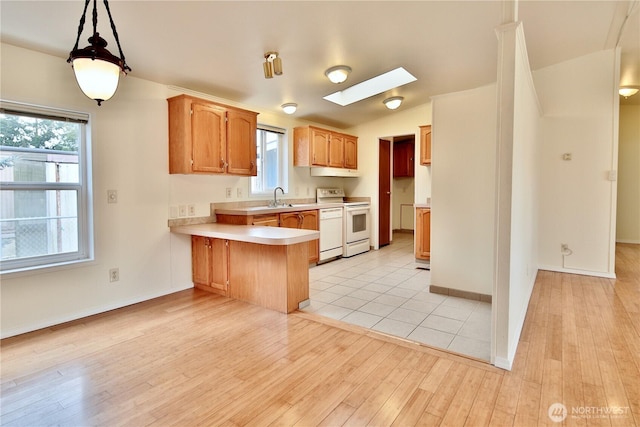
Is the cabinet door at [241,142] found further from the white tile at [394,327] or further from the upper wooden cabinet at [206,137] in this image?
the white tile at [394,327]

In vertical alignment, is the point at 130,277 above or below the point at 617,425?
above

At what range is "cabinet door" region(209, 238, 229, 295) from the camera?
140 inches

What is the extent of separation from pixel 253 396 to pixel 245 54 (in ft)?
9.25

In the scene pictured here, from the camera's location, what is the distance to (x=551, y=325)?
2.77 m

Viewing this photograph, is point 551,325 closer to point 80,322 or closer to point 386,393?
point 386,393

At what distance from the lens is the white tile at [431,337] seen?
2.51 meters

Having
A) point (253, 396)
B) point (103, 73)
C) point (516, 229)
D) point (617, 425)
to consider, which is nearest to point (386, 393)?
point (253, 396)

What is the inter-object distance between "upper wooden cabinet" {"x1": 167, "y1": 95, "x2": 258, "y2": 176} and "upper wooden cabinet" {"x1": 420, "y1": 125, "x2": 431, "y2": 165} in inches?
105

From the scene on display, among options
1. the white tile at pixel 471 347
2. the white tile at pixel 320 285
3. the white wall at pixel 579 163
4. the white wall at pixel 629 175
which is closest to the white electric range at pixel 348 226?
the white tile at pixel 320 285

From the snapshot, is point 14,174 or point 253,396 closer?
point 253,396

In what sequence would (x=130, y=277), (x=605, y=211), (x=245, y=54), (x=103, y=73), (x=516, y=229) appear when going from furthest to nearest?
(x=605, y=211), (x=130, y=277), (x=245, y=54), (x=516, y=229), (x=103, y=73)

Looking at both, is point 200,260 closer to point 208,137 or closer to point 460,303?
point 208,137

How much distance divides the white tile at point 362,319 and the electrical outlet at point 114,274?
7.18 feet

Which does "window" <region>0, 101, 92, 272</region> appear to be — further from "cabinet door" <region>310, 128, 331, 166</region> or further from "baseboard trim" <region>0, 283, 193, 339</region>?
"cabinet door" <region>310, 128, 331, 166</region>
